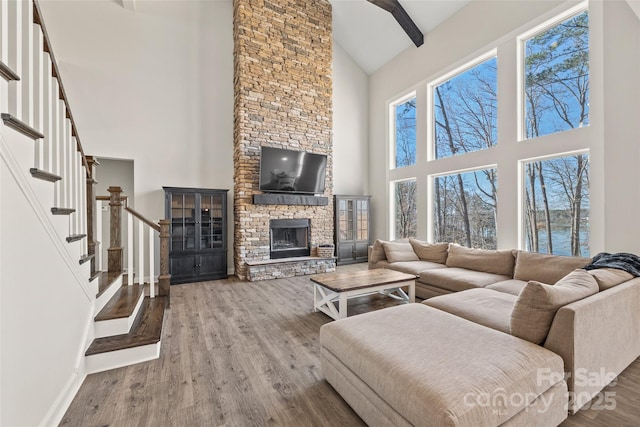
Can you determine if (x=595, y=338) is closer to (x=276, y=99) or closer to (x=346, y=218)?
(x=346, y=218)

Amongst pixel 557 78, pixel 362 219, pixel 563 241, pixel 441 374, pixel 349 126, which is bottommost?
pixel 441 374

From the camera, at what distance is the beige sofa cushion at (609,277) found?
1930 mm

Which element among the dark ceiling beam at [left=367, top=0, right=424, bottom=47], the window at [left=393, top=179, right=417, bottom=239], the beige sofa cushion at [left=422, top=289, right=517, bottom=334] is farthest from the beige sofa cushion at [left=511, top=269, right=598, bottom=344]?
the dark ceiling beam at [left=367, top=0, right=424, bottom=47]

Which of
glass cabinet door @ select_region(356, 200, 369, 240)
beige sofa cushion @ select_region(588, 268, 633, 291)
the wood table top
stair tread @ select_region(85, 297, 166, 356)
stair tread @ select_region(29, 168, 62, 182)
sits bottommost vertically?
stair tread @ select_region(85, 297, 166, 356)

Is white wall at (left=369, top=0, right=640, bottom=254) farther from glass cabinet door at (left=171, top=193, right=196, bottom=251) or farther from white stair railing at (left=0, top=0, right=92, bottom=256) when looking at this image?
white stair railing at (left=0, top=0, right=92, bottom=256)

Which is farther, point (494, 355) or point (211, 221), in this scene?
point (211, 221)

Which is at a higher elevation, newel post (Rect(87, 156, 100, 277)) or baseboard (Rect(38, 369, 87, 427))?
newel post (Rect(87, 156, 100, 277))

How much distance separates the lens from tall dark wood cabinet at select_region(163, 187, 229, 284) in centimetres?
489

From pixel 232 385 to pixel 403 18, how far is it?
675cm

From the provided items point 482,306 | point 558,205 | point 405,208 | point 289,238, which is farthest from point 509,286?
point 289,238

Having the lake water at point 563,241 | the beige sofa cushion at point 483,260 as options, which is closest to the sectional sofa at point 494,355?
the beige sofa cushion at point 483,260

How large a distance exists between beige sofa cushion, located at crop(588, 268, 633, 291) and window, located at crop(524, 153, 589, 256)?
181cm

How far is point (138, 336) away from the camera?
2.34m

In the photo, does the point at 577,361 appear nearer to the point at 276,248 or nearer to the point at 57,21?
the point at 276,248
